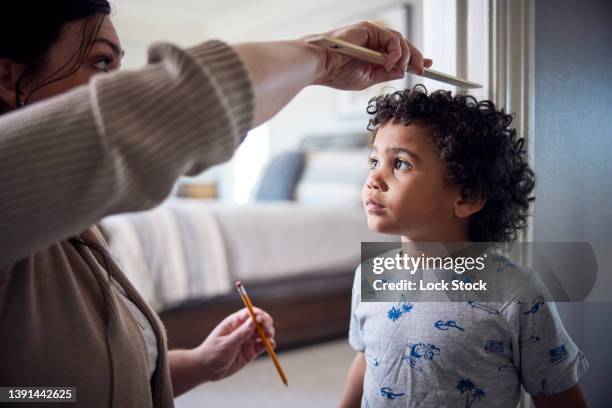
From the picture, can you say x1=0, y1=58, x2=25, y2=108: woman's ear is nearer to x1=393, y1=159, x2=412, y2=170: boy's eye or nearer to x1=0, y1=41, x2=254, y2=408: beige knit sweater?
x1=0, y1=41, x2=254, y2=408: beige knit sweater

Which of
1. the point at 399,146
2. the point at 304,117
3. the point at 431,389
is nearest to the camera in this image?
the point at 431,389

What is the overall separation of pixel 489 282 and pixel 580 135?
348 millimetres

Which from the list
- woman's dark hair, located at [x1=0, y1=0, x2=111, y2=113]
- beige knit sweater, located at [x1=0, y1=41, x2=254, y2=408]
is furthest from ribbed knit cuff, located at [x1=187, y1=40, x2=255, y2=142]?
woman's dark hair, located at [x1=0, y1=0, x2=111, y2=113]

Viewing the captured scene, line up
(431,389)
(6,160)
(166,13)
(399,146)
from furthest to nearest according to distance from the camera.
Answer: (166,13)
(399,146)
(431,389)
(6,160)

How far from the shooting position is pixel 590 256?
89cm

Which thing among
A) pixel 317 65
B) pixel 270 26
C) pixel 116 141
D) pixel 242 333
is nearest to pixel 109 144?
pixel 116 141

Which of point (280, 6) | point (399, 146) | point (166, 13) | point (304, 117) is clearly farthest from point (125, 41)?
point (399, 146)

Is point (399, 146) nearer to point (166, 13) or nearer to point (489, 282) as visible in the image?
point (489, 282)

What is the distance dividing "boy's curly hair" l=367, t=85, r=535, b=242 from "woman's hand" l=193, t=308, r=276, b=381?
0.39 meters

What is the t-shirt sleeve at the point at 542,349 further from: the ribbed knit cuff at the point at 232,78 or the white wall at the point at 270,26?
the white wall at the point at 270,26

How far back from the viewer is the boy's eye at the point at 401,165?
810 millimetres

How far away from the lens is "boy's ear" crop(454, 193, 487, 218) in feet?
2.73

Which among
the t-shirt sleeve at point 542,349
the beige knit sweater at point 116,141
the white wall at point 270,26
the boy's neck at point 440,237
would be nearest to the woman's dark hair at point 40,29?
the beige knit sweater at point 116,141

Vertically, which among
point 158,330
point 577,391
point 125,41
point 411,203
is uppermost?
point 125,41
